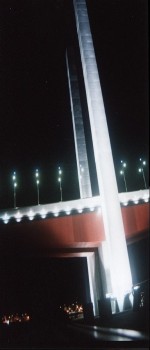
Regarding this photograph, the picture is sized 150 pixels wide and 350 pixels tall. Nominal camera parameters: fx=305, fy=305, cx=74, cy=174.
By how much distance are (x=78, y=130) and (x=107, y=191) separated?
1025 cm

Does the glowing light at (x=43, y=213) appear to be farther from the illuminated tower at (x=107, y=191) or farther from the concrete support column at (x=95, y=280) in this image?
the concrete support column at (x=95, y=280)

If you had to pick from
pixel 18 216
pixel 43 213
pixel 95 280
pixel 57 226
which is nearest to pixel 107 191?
pixel 57 226

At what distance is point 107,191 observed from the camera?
15852 mm

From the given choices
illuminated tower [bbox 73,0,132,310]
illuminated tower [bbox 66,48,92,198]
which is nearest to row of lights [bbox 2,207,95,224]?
illuminated tower [bbox 73,0,132,310]

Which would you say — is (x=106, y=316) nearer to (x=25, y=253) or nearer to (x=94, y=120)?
(x=25, y=253)

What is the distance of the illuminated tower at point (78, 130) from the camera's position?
22.7 meters

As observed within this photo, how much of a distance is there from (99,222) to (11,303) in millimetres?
23116

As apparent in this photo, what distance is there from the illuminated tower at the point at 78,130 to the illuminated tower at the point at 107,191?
19.2 ft

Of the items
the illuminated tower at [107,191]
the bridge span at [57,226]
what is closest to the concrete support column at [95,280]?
the illuminated tower at [107,191]

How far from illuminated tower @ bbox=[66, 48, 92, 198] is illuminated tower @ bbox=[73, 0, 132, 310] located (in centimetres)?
587

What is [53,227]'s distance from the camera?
17.7 m

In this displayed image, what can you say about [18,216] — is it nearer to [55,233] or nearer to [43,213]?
[43,213]

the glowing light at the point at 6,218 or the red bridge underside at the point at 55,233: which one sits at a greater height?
the glowing light at the point at 6,218

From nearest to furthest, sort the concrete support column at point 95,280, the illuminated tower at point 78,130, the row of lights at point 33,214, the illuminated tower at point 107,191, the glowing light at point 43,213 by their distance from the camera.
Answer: the illuminated tower at point 107,191 < the row of lights at point 33,214 < the glowing light at point 43,213 < the concrete support column at point 95,280 < the illuminated tower at point 78,130
